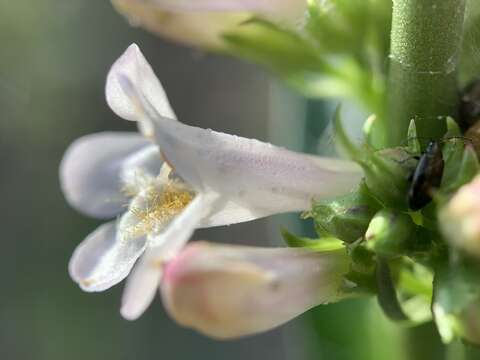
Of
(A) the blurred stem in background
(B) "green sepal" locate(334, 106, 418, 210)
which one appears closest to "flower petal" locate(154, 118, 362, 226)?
(B) "green sepal" locate(334, 106, 418, 210)

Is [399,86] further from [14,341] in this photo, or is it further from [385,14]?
[14,341]

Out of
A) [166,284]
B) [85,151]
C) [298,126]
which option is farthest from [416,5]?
[298,126]

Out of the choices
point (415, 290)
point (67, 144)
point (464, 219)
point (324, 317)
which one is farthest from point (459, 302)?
point (67, 144)

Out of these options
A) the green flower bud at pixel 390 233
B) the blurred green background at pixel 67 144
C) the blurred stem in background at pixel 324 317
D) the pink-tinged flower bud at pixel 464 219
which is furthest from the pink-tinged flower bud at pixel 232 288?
the blurred green background at pixel 67 144

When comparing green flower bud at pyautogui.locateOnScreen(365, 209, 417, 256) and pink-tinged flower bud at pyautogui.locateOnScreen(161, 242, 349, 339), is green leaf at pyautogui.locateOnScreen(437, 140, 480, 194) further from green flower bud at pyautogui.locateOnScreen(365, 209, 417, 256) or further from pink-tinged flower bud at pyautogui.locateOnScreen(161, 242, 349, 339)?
pink-tinged flower bud at pyautogui.locateOnScreen(161, 242, 349, 339)

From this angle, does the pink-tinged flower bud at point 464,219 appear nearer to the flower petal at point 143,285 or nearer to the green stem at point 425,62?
the green stem at point 425,62
